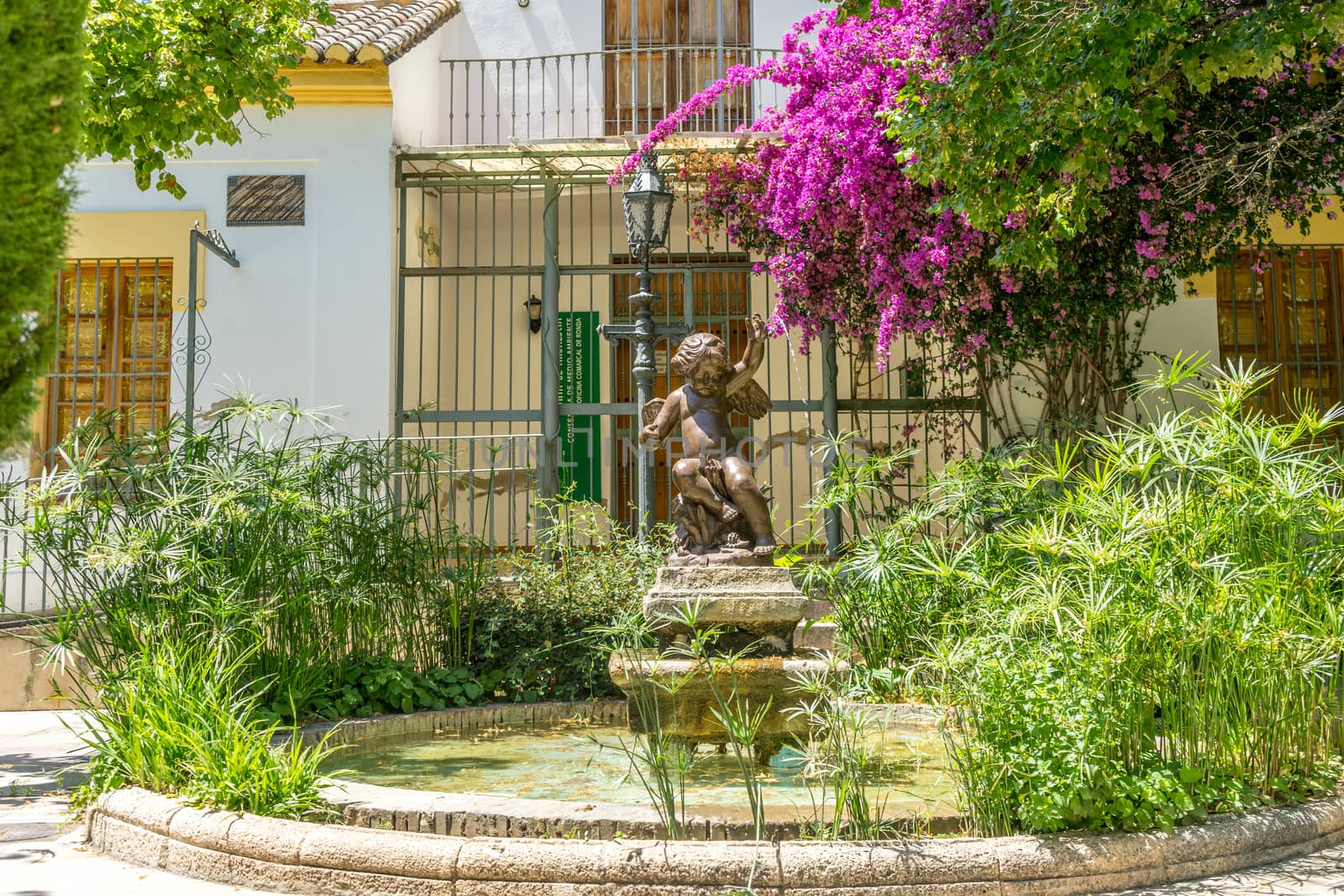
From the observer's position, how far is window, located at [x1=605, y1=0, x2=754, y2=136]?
1322 cm

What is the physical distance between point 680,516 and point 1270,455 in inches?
104

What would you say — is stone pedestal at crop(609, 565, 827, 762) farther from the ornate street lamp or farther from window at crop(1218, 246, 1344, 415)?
window at crop(1218, 246, 1344, 415)

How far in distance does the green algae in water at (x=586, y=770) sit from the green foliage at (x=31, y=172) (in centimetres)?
208

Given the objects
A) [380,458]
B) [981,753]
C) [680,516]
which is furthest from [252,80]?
[981,753]

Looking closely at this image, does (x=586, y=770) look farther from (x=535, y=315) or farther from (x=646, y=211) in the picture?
(x=535, y=315)

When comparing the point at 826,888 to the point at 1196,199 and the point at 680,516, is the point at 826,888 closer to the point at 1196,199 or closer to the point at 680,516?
the point at 680,516

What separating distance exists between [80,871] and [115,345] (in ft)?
26.6

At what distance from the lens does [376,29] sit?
36.0ft

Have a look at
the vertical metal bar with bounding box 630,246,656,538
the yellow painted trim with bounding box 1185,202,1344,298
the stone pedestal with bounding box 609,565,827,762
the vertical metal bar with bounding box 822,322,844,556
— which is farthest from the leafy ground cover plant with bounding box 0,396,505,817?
the yellow painted trim with bounding box 1185,202,1344,298

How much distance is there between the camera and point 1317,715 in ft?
14.7

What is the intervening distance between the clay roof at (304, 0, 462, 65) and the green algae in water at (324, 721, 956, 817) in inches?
247

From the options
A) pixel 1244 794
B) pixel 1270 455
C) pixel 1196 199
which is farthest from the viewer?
pixel 1196 199

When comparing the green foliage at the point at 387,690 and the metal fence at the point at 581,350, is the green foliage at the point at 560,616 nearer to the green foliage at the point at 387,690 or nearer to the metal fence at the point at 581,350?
the green foliage at the point at 387,690

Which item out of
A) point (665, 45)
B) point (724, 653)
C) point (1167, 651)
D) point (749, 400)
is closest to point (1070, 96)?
point (749, 400)
